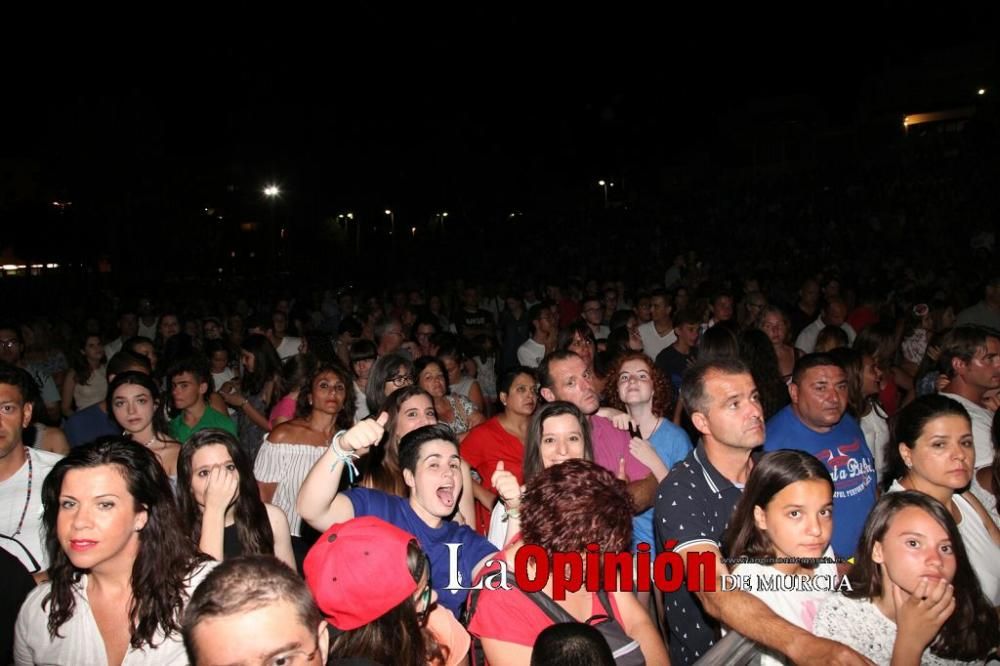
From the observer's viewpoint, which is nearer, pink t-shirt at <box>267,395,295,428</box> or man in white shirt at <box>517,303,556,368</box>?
pink t-shirt at <box>267,395,295,428</box>

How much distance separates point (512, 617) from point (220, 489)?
1.46 m

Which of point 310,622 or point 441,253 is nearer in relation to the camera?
point 310,622

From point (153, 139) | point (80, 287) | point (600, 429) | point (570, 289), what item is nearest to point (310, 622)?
point (600, 429)

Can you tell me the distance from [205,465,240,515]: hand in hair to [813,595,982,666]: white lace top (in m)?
2.35

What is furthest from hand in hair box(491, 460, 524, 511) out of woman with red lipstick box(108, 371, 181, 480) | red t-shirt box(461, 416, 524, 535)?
woman with red lipstick box(108, 371, 181, 480)

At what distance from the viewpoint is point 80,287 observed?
23.1 m

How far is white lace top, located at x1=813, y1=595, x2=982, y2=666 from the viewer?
244 centimetres

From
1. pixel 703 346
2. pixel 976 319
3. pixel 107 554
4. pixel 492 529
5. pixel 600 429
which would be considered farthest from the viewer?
pixel 976 319

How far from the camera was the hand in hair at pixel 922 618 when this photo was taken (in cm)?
237

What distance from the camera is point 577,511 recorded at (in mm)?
2473

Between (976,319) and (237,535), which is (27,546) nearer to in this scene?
(237,535)

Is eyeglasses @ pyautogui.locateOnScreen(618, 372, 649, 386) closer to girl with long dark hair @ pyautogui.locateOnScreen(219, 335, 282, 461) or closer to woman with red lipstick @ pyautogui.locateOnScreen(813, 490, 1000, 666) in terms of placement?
woman with red lipstick @ pyautogui.locateOnScreen(813, 490, 1000, 666)

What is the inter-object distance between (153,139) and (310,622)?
1063 inches

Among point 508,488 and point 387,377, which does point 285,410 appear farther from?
point 508,488
